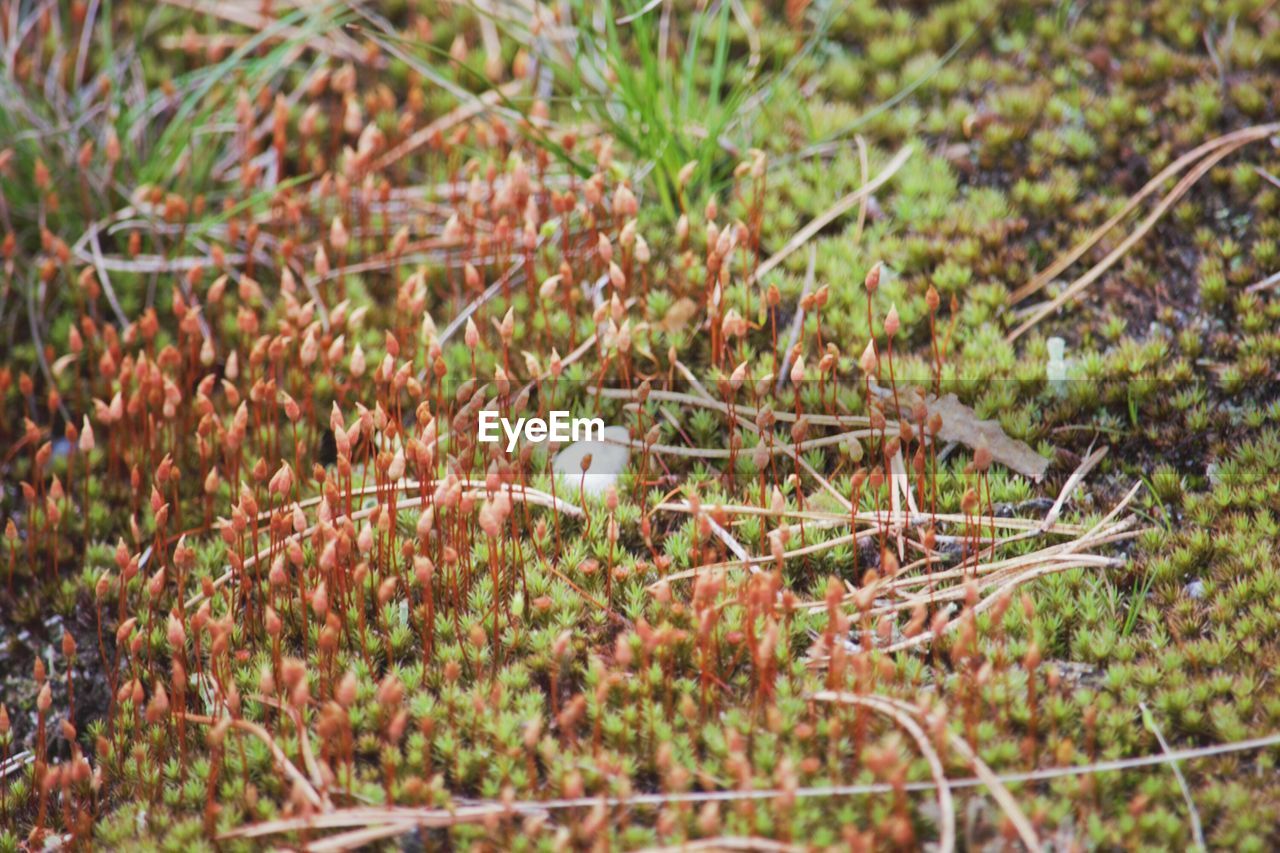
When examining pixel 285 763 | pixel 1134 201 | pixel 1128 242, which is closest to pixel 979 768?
pixel 285 763

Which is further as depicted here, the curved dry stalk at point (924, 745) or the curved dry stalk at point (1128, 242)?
the curved dry stalk at point (1128, 242)

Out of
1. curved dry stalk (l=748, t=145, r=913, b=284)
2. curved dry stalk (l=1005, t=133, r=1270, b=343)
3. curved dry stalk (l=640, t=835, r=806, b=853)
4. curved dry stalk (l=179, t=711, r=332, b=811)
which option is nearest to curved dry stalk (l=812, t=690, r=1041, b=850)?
curved dry stalk (l=640, t=835, r=806, b=853)

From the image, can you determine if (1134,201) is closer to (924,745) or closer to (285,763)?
(924,745)

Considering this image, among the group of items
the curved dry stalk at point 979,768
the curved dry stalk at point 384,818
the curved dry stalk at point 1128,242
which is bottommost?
the curved dry stalk at point 384,818

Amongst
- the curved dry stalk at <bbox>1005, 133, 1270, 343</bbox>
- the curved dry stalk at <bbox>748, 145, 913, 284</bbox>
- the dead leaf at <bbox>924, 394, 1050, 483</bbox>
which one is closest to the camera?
the dead leaf at <bbox>924, 394, 1050, 483</bbox>

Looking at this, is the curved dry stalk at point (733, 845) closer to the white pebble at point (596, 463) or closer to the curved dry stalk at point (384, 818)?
the curved dry stalk at point (384, 818)

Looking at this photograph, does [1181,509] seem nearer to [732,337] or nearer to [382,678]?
[732,337]

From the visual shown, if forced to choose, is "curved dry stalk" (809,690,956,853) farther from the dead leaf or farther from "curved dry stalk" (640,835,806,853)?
the dead leaf

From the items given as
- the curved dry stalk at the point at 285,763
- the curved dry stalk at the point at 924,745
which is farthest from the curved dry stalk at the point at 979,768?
the curved dry stalk at the point at 285,763
